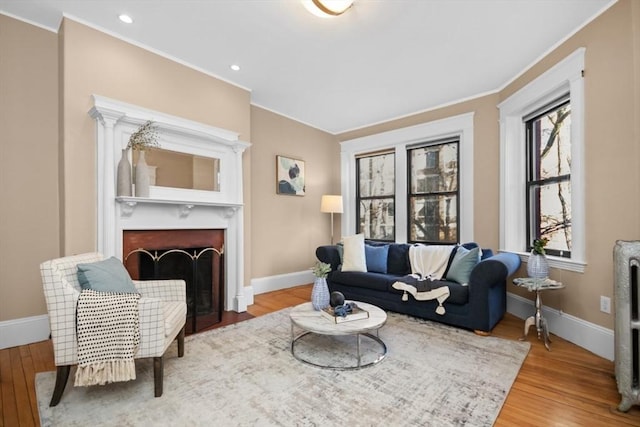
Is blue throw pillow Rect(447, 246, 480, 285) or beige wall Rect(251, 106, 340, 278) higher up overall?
beige wall Rect(251, 106, 340, 278)

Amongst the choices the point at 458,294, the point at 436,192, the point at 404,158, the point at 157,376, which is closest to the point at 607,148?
the point at 458,294

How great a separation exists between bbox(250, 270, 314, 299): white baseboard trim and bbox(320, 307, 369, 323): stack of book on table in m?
1.97

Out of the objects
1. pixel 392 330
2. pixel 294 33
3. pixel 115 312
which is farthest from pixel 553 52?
pixel 115 312

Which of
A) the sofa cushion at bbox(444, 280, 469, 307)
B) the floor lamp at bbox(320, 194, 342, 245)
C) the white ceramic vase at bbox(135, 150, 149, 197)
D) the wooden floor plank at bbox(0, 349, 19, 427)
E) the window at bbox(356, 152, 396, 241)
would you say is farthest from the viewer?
the window at bbox(356, 152, 396, 241)

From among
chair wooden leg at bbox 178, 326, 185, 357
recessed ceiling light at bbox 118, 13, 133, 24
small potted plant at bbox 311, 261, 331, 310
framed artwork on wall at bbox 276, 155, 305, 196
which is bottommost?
chair wooden leg at bbox 178, 326, 185, 357

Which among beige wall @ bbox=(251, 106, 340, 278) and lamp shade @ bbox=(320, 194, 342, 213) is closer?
beige wall @ bbox=(251, 106, 340, 278)

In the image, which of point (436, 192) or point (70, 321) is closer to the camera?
point (70, 321)

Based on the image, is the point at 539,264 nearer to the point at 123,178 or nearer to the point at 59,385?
the point at 59,385

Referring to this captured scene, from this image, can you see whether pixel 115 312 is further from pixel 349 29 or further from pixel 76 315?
pixel 349 29

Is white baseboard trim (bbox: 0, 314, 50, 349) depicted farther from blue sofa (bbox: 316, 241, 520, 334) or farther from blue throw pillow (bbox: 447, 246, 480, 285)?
blue throw pillow (bbox: 447, 246, 480, 285)

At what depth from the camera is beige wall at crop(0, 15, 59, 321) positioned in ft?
8.21

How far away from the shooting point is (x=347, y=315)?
7.64 feet

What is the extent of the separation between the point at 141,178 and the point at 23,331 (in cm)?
161

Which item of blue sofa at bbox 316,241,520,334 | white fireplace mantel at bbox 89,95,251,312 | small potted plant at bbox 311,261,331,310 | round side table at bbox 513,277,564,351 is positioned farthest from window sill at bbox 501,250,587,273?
white fireplace mantel at bbox 89,95,251,312
